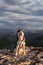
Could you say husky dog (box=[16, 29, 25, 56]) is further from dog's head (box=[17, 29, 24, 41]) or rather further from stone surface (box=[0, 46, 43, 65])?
stone surface (box=[0, 46, 43, 65])

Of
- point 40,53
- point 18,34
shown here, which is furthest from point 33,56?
point 18,34

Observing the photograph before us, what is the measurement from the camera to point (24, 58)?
33.0 m

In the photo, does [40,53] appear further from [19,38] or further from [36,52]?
[19,38]

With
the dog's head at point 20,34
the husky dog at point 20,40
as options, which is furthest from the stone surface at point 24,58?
the dog's head at point 20,34

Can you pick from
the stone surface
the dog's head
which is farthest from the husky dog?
the stone surface

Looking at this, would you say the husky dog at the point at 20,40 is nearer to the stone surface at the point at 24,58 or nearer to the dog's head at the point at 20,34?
the dog's head at the point at 20,34

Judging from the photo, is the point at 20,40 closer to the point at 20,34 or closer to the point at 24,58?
the point at 20,34

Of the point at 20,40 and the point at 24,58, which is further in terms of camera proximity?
the point at 20,40

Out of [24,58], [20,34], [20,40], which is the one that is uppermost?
[20,34]

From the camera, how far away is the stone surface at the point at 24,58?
3142cm

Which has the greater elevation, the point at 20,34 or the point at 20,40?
the point at 20,34

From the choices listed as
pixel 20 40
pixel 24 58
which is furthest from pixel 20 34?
pixel 24 58

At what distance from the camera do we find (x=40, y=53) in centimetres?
3553

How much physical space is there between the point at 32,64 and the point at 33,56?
10.7 feet
